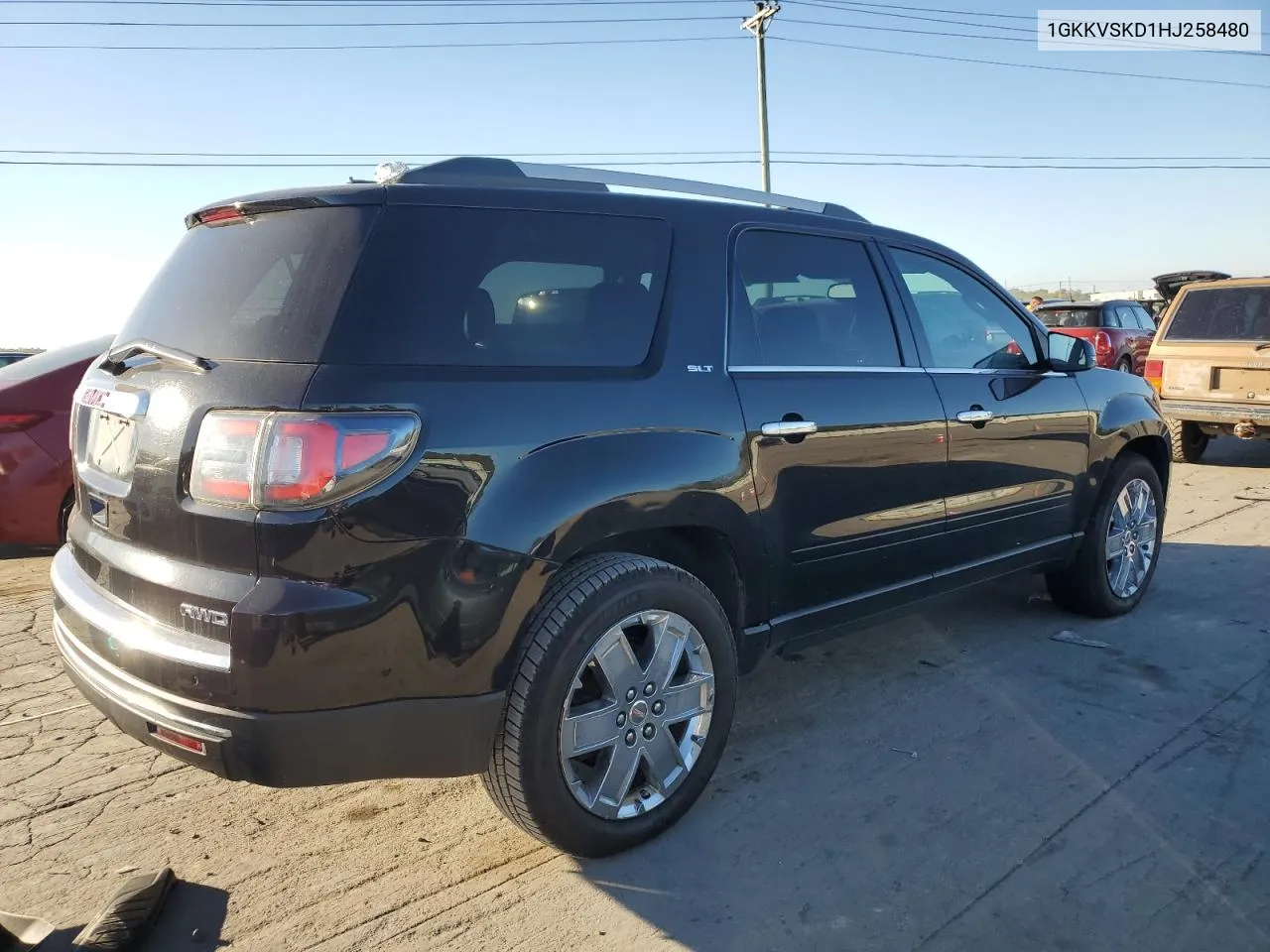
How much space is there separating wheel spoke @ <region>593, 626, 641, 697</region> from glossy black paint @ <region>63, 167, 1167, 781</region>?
26 cm

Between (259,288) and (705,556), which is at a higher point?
(259,288)

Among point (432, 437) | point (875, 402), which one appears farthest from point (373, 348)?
point (875, 402)

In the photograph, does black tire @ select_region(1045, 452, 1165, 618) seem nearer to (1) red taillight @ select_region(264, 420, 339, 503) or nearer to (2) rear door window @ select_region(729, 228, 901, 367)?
(2) rear door window @ select_region(729, 228, 901, 367)

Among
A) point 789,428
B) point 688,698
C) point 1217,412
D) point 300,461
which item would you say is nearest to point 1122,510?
point 789,428

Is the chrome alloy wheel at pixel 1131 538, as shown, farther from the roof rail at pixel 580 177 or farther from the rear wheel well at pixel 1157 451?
the roof rail at pixel 580 177

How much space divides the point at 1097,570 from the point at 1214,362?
6029 mm

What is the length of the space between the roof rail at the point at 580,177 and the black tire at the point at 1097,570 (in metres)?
2.26

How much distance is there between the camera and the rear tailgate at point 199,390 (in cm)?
230

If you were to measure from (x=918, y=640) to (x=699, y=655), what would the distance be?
214 cm

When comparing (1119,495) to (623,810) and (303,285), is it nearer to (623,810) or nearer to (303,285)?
(623,810)

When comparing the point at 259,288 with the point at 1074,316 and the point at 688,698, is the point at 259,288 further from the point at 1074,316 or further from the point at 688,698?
the point at 1074,316

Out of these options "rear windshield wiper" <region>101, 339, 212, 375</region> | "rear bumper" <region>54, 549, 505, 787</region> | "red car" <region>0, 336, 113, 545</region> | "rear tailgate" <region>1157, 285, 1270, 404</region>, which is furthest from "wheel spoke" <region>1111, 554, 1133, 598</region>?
"red car" <region>0, 336, 113, 545</region>

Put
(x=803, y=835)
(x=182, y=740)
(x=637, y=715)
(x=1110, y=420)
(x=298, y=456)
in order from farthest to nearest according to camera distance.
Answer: (x=1110, y=420) → (x=803, y=835) → (x=637, y=715) → (x=182, y=740) → (x=298, y=456)

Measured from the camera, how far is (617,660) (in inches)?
108
